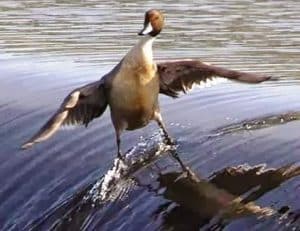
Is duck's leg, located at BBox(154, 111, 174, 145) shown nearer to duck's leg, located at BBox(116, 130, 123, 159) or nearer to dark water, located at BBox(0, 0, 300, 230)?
dark water, located at BBox(0, 0, 300, 230)

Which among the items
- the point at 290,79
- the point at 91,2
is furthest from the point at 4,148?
the point at 91,2

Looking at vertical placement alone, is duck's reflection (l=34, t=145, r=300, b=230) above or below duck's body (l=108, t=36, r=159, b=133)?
below

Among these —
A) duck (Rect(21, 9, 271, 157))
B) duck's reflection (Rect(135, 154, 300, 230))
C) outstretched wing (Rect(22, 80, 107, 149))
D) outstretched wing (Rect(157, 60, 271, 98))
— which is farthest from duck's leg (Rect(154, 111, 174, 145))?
duck's reflection (Rect(135, 154, 300, 230))

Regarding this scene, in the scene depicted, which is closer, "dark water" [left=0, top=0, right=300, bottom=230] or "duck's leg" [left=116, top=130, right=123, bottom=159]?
"dark water" [left=0, top=0, right=300, bottom=230]

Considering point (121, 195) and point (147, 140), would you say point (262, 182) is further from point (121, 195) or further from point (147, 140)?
point (147, 140)

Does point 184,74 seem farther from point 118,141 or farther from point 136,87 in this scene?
point 118,141

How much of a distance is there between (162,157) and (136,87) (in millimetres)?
402

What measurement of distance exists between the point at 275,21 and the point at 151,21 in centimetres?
644

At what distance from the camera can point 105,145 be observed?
6.27 meters

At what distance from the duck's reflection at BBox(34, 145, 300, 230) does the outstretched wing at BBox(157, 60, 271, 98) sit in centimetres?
37

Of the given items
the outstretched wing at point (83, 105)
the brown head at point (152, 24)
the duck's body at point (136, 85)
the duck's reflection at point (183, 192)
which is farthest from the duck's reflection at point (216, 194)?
the brown head at point (152, 24)

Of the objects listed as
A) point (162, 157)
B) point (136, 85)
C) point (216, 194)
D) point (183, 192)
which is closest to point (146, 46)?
point (136, 85)

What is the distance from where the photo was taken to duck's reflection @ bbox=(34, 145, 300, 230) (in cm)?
494

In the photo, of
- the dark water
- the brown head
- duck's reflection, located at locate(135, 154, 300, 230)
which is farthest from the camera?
the brown head
